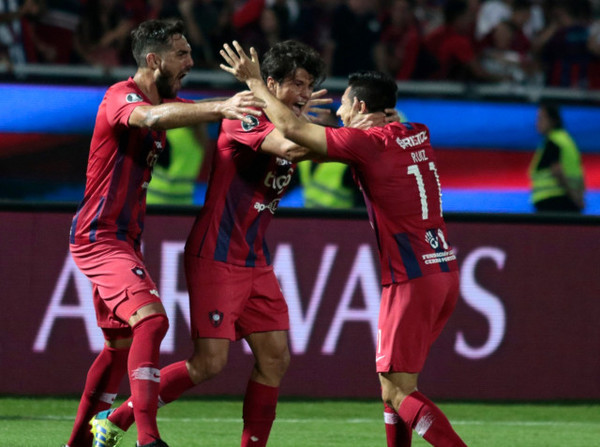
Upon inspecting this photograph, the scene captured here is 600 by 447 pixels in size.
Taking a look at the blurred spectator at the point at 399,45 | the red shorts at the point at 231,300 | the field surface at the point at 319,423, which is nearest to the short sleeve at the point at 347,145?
the red shorts at the point at 231,300

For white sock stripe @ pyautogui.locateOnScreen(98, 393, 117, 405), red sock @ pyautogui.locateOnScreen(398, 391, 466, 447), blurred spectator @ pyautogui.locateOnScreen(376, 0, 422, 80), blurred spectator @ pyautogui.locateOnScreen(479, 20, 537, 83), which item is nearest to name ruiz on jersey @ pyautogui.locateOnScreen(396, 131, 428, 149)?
red sock @ pyautogui.locateOnScreen(398, 391, 466, 447)

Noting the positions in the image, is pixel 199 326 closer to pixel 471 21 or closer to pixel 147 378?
pixel 147 378

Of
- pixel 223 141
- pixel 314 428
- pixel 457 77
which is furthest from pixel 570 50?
pixel 223 141

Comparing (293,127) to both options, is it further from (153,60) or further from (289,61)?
(153,60)

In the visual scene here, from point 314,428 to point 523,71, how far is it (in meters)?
5.52

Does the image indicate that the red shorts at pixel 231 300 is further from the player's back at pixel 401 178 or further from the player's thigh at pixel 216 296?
the player's back at pixel 401 178

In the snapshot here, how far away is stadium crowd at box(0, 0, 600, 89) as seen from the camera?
10539 mm

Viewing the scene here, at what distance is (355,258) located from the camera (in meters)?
8.82

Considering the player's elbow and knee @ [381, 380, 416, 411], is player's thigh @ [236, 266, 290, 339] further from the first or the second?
the player's elbow

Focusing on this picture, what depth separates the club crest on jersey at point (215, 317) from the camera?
555 centimetres

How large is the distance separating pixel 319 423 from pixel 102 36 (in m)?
4.63

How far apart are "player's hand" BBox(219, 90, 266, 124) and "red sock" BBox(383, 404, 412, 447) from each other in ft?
5.05

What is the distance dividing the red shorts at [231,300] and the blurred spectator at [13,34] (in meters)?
5.17

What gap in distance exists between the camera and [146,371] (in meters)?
5.25
